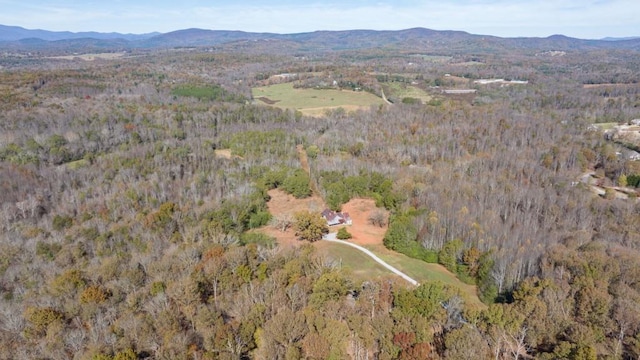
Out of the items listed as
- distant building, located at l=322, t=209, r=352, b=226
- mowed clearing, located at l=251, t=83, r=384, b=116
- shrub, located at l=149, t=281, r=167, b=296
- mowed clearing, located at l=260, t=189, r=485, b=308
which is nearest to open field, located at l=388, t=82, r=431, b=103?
mowed clearing, located at l=251, t=83, r=384, b=116

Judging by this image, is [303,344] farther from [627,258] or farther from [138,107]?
[138,107]

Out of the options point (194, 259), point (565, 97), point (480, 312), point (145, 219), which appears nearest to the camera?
point (480, 312)

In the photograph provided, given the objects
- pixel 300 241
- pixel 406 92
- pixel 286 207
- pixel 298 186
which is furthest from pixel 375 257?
pixel 406 92

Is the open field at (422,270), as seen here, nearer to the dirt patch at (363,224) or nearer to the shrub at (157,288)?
the dirt patch at (363,224)

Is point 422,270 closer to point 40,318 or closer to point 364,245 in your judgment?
point 364,245

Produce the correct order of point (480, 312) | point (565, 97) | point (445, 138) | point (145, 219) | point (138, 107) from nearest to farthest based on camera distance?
point (480, 312), point (145, 219), point (445, 138), point (138, 107), point (565, 97)

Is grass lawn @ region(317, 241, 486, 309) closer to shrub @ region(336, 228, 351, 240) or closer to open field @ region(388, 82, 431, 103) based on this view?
shrub @ region(336, 228, 351, 240)

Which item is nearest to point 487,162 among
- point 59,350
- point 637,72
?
point 59,350
